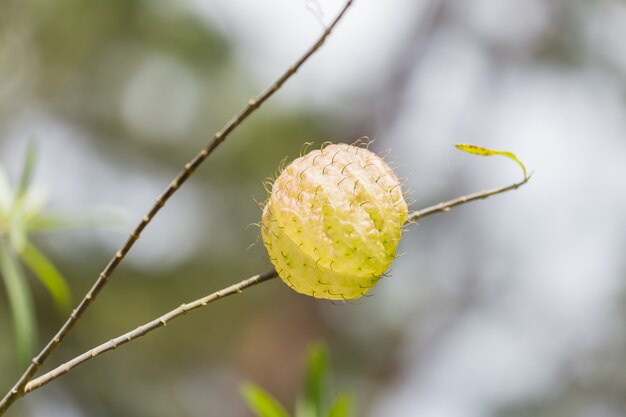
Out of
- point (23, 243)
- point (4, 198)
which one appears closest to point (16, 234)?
point (23, 243)

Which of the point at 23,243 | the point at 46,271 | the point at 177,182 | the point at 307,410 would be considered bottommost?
the point at 307,410

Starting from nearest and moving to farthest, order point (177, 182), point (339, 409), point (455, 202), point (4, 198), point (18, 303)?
point (177, 182) → point (455, 202) → point (339, 409) → point (18, 303) → point (4, 198)

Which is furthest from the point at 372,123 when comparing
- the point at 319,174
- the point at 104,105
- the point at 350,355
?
the point at 319,174

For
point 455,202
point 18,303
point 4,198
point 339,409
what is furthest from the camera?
point 4,198

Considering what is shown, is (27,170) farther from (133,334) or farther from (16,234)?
(133,334)

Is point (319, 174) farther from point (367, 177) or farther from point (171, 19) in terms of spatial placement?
point (171, 19)

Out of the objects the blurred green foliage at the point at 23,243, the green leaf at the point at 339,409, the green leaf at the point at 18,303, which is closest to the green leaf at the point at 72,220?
the blurred green foliage at the point at 23,243
